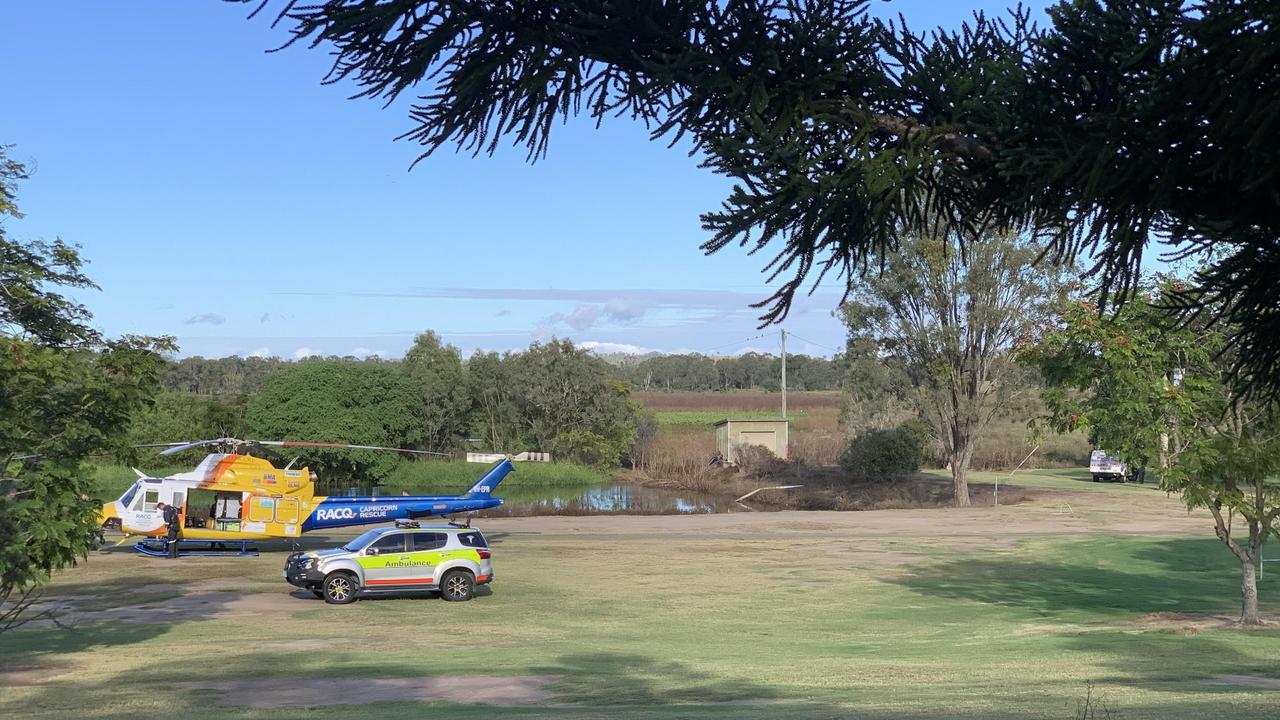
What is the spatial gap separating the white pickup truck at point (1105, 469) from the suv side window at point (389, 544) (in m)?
46.1

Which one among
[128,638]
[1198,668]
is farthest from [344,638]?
[1198,668]

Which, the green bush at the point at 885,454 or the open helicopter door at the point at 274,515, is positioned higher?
the green bush at the point at 885,454

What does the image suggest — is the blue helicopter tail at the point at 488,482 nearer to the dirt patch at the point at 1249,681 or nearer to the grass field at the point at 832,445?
the dirt patch at the point at 1249,681

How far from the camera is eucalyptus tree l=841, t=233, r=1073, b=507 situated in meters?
46.0

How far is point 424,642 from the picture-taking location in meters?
17.7

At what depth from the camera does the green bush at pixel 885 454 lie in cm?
5397

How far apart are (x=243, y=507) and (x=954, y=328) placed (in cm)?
2926

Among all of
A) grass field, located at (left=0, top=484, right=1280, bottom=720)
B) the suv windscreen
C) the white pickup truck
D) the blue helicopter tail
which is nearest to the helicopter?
the blue helicopter tail

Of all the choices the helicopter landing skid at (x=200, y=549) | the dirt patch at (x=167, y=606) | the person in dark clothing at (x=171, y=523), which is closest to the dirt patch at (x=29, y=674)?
the dirt patch at (x=167, y=606)

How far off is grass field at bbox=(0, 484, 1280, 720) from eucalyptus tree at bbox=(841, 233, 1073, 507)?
1357 centimetres

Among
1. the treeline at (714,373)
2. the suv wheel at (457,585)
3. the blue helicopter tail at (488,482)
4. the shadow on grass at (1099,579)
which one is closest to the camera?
the shadow on grass at (1099,579)

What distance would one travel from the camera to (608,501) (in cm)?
5497

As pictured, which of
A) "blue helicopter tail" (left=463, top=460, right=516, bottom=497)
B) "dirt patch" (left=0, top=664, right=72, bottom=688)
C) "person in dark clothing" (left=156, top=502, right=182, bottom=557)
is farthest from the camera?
"blue helicopter tail" (left=463, top=460, right=516, bottom=497)

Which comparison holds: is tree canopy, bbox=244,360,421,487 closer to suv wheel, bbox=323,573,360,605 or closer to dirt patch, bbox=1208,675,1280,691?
suv wheel, bbox=323,573,360,605
